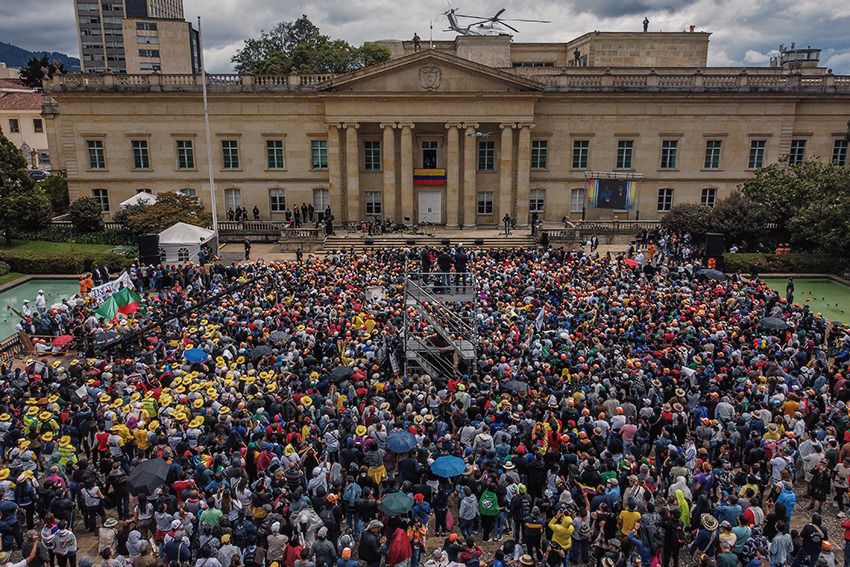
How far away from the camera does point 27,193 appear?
1646 inches

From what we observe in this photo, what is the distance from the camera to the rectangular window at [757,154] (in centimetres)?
4894

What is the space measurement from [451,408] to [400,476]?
3073 mm

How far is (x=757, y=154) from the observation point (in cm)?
4912

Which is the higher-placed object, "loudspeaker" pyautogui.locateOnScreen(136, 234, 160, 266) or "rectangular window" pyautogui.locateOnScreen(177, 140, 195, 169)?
"rectangular window" pyautogui.locateOnScreen(177, 140, 195, 169)

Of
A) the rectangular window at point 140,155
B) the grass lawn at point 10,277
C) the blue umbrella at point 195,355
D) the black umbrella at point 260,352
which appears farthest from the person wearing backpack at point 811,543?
the rectangular window at point 140,155

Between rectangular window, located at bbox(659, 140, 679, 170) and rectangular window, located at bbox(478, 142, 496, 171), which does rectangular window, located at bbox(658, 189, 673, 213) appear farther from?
rectangular window, located at bbox(478, 142, 496, 171)

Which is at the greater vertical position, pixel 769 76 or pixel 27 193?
pixel 769 76

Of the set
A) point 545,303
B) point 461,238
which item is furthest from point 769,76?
point 545,303

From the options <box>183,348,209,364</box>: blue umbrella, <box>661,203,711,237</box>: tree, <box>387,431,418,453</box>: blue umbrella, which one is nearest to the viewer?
<box>387,431,418,453</box>: blue umbrella

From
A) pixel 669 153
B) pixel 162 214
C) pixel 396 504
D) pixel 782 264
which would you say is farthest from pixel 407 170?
pixel 396 504

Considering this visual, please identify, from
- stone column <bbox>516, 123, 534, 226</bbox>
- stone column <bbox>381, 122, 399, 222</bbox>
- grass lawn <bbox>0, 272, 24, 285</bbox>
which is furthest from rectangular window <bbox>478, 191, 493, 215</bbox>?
grass lawn <bbox>0, 272, 24, 285</bbox>

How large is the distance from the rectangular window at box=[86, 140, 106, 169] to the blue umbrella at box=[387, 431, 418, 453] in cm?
4232

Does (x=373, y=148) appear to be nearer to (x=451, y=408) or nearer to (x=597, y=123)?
(x=597, y=123)

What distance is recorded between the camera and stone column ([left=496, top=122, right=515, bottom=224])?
154 feet
